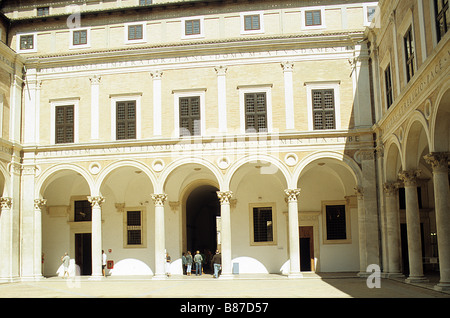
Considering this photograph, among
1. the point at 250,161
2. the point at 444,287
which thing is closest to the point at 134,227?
the point at 250,161

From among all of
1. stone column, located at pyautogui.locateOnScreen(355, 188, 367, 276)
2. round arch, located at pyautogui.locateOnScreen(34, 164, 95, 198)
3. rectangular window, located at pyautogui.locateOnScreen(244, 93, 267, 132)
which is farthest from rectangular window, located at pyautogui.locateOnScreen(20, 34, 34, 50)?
stone column, located at pyautogui.locateOnScreen(355, 188, 367, 276)

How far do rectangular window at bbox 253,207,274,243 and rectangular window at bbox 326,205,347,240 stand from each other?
313cm

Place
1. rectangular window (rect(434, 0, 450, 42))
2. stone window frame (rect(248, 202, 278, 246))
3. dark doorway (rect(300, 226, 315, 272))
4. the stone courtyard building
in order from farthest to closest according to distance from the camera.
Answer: dark doorway (rect(300, 226, 315, 272))
stone window frame (rect(248, 202, 278, 246))
the stone courtyard building
rectangular window (rect(434, 0, 450, 42))

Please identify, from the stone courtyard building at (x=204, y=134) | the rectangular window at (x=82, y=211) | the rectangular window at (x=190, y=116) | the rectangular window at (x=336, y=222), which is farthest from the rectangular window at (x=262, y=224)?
the rectangular window at (x=82, y=211)

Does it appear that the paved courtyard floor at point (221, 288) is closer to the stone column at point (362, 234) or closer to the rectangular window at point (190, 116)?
the stone column at point (362, 234)

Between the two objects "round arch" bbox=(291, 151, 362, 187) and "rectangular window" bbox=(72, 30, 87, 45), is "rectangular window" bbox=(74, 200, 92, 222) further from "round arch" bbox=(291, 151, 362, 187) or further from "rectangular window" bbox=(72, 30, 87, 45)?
"round arch" bbox=(291, 151, 362, 187)

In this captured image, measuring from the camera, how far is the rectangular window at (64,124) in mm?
29094

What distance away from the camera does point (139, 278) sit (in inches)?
1111

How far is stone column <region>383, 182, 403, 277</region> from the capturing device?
24922 mm

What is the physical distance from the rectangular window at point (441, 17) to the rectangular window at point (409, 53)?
9.25 ft

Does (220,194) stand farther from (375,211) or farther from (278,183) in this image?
(375,211)

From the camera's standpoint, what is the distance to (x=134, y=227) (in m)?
31.2

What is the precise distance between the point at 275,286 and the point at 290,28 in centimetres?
1367

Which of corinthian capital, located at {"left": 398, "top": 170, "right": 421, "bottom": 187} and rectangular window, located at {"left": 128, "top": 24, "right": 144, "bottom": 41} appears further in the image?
rectangular window, located at {"left": 128, "top": 24, "right": 144, "bottom": 41}
